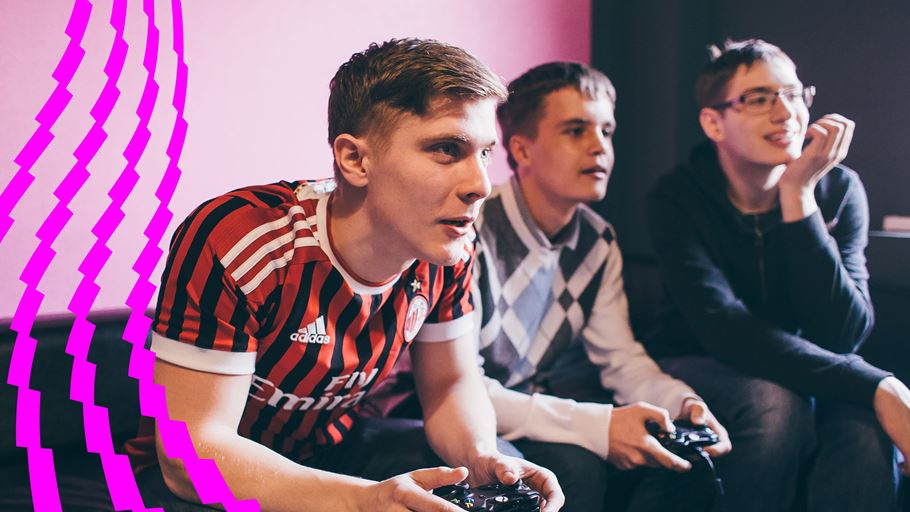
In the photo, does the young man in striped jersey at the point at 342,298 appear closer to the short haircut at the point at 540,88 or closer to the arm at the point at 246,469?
the arm at the point at 246,469

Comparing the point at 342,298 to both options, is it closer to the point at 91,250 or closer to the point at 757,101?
the point at 91,250

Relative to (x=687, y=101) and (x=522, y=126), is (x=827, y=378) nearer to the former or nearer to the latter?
(x=522, y=126)

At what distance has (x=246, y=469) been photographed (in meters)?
1.23

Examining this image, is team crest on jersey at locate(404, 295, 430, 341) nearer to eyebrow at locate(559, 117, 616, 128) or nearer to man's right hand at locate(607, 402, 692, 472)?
man's right hand at locate(607, 402, 692, 472)

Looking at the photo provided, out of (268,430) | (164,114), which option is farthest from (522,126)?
(268,430)

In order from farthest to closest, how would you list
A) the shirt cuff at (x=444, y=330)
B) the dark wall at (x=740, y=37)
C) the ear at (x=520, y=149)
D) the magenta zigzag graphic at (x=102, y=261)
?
the dark wall at (x=740, y=37), the ear at (x=520, y=149), the magenta zigzag graphic at (x=102, y=261), the shirt cuff at (x=444, y=330)

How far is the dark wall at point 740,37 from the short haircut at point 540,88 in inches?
27.2

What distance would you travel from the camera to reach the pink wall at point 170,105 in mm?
1799

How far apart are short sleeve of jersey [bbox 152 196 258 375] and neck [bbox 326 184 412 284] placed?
18 cm

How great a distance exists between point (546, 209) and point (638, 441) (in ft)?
2.19

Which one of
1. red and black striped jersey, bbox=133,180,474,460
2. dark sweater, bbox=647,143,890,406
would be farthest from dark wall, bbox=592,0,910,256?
red and black striped jersey, bbox=133,180,474,460

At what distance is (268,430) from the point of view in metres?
1.49

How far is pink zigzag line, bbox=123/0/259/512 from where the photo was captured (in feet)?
4.05

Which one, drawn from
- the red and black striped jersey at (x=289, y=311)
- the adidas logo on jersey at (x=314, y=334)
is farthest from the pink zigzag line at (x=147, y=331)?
the adidas logo on jersey at (x=314, y=334)
